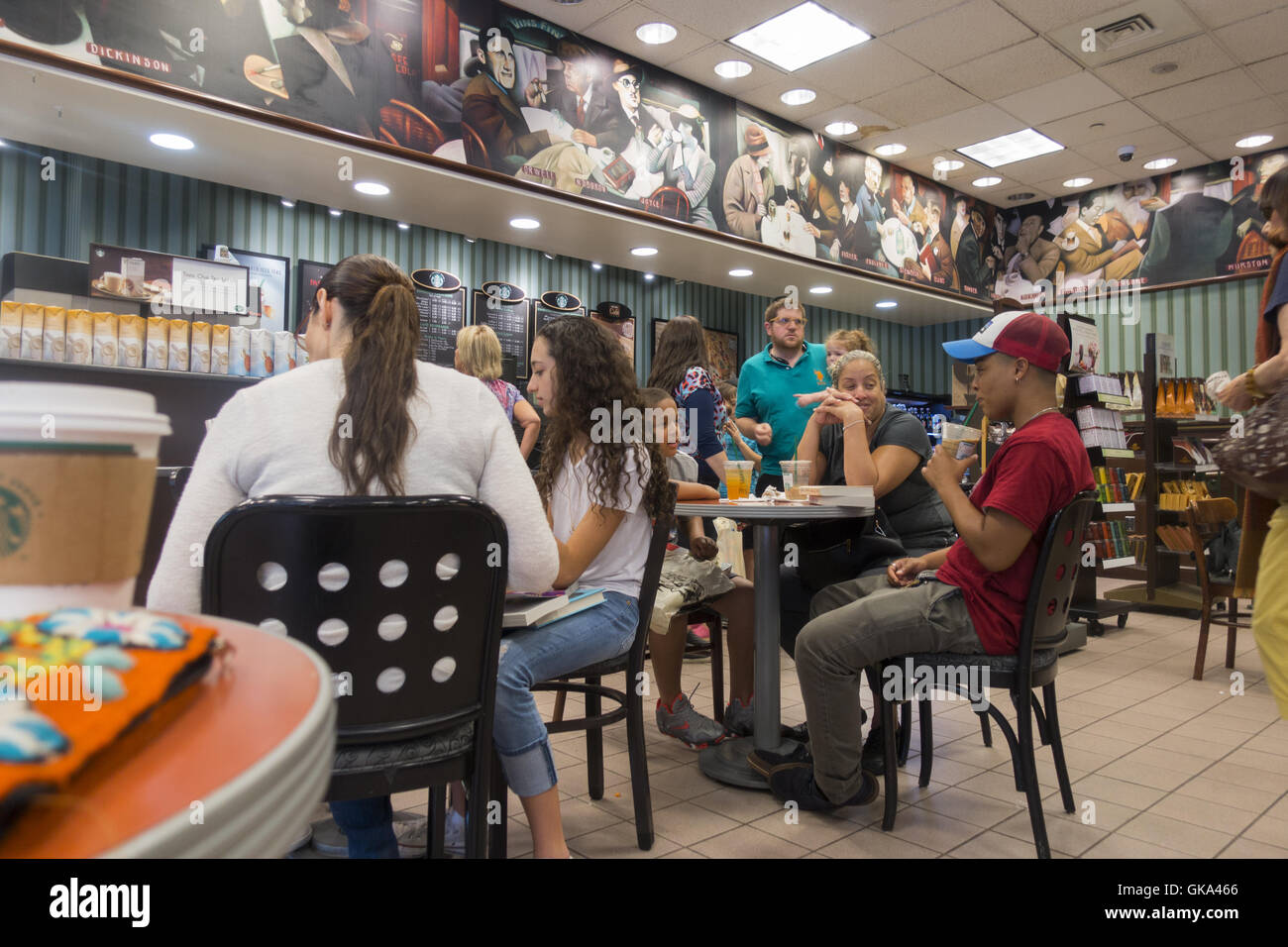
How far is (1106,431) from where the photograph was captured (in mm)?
5500

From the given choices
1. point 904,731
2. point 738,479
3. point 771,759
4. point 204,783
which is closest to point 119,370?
point 738,479

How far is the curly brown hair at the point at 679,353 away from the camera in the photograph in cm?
376

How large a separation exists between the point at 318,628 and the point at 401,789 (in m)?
0.33

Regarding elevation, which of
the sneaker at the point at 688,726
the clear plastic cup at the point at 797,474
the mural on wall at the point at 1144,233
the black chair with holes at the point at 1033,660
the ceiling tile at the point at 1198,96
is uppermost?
the ceiling tile at the point at 1198,96

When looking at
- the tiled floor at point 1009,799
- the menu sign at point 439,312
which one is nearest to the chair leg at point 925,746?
the tiled floor at point 1009,799

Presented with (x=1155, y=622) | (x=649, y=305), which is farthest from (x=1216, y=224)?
(x=649, y=305)

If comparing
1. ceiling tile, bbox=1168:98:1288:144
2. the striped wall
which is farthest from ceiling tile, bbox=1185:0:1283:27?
the striped wall

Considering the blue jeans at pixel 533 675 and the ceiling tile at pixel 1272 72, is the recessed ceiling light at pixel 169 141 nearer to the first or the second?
the blue jeans at pixel 533 675

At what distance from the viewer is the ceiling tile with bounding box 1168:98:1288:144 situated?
639 cm

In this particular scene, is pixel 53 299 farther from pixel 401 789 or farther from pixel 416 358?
pixel 401 789

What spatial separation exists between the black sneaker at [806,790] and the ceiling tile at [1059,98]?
568 centimetres

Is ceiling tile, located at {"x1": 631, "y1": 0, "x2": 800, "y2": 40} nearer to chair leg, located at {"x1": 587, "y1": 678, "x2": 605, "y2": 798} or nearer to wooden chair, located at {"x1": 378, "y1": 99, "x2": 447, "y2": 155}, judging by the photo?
→ wooden chair, located at {"x1": 378, "y1": 99, "x2": 447, "y2": 155}

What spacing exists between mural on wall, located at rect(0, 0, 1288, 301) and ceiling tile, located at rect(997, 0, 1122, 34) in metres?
1.82

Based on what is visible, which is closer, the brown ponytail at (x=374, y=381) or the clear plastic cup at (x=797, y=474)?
the brown ponytail at (x=374, y=381)
